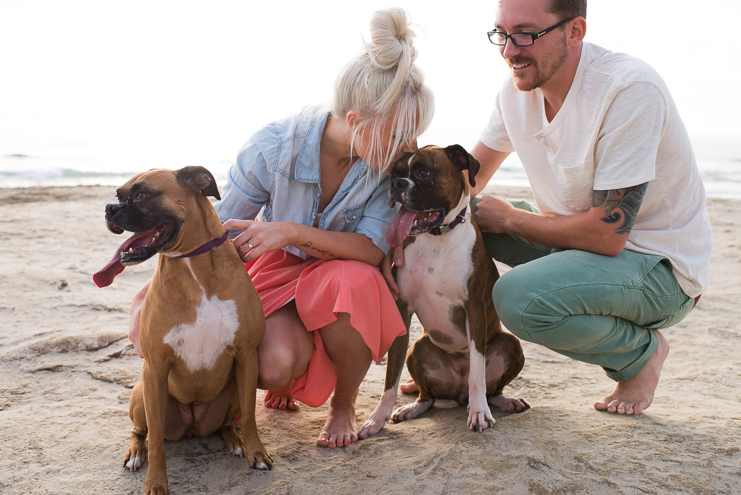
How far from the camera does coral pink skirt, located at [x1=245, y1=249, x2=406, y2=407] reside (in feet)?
9.70

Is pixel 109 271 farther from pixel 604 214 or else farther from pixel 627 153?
pixel 627 153

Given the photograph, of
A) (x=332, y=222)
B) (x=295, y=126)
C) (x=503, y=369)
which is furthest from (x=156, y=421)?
(x=503, y=369)

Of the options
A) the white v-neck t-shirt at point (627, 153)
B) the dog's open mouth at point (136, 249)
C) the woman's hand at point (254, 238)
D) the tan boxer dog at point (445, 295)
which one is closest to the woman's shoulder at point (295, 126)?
the tan boxer dog at point (445, 295)

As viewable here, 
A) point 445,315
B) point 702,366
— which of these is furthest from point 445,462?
point 702,366

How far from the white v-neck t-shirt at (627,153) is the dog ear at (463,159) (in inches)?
17.8

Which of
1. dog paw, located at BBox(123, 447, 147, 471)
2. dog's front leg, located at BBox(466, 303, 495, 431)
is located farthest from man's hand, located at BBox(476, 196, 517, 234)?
dog paw, located at BBox(123, 447, 147, 471)

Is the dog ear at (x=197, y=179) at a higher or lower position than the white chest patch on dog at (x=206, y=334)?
higher

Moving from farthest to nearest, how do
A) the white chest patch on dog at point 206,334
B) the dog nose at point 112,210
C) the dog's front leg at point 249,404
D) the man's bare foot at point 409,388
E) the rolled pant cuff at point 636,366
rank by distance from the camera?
the man's bare foot at point 409,388 < the rolled pant cuff at point 636,366 < the dog's front leg at point 249,404 < the white chest patch on dog at point 206,334 < the dog nose at point 112,210

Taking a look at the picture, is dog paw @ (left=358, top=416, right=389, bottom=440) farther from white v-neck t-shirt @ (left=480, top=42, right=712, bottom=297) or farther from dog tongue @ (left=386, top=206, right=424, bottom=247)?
white v-neck t-shirt @ (left=480, top=42, right=712, bottom=297)

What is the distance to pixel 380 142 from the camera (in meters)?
3.06

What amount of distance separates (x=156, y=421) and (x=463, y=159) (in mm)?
2104

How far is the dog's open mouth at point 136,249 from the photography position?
7.75ft

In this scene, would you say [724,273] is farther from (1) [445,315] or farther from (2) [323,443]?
(2) [323,443]

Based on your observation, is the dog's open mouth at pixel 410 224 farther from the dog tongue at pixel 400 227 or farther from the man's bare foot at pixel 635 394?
the man's bare foot at pixel 635 394
